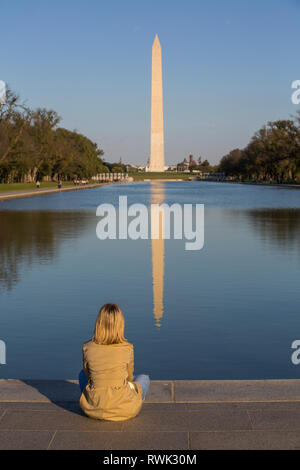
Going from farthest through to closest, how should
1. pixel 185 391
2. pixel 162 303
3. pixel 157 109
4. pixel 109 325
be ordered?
1. pixel 157 109
2. pixel 162 303
3. pixel 185 391
4. pixel 109 325

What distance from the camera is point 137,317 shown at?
32.7 feet

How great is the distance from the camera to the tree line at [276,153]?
338ft

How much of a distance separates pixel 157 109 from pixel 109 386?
11588 centimetres

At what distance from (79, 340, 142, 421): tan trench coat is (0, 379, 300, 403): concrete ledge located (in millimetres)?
506

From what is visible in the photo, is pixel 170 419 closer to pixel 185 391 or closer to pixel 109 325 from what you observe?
pixel 185 391

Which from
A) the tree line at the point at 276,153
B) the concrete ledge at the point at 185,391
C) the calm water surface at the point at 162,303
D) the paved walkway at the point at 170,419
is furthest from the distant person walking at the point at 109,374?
the tree line at the point at 276,153

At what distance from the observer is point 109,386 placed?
16.6ft

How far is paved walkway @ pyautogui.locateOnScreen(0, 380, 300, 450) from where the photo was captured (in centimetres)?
461

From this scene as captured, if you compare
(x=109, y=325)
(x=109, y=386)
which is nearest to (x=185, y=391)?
(x=109, y=386)

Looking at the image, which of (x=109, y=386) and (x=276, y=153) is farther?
(x=276, y=153)

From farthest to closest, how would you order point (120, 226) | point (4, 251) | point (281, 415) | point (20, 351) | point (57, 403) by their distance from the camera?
point (120, 226)
point (4, 251)
point (20, 351)
point (57, 403)
point (281, 415)

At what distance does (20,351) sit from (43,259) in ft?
26.7

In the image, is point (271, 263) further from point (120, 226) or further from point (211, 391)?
point (120, 226)
